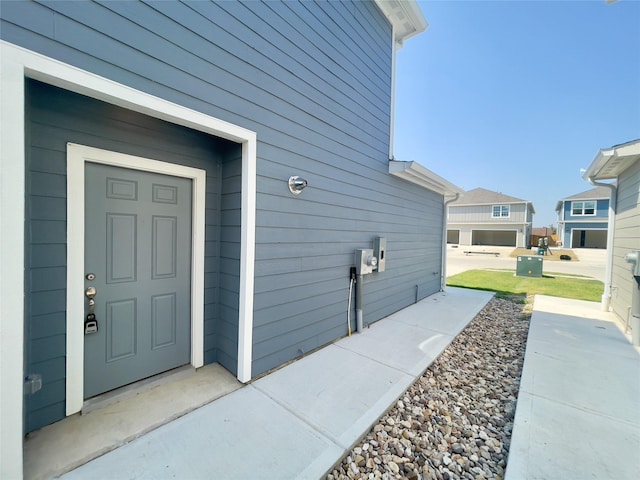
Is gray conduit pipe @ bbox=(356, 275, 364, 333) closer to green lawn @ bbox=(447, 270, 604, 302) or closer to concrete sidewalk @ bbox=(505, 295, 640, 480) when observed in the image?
concrete sidewalk @ bbox=(505, 295, 640, 480)

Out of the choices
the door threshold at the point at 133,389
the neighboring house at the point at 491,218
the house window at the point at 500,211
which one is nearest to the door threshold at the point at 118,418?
the door threshold at the point at 133,389

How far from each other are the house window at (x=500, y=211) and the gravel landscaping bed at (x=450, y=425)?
25190 millimetres

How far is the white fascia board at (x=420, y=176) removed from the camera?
4.40m

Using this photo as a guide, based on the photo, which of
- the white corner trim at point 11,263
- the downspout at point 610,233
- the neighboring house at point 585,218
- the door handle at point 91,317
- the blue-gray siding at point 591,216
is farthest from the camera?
the neighboring house at point 585,218

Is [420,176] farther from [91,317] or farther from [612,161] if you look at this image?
[91,317]

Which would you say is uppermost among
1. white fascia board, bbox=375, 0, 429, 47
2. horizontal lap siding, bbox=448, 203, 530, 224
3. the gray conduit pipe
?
white fascia board, bbox=375, 0, 429, 47

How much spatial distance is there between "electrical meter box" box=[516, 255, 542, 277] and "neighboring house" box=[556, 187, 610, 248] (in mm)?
19409

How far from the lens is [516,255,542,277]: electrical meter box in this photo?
9695 millimetres

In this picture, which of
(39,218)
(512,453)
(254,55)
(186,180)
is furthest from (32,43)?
(512,453)

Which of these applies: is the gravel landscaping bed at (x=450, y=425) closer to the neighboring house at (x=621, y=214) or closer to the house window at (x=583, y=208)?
the neighboring house at (x=621, y=214)

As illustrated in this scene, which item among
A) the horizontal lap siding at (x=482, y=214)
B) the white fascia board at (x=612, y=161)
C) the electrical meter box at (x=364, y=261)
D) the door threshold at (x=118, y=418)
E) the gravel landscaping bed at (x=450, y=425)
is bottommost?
the gravel landscaping bed at (x=450, y=425)

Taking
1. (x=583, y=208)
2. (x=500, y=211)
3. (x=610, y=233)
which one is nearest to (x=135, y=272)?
(x=610, y=233)

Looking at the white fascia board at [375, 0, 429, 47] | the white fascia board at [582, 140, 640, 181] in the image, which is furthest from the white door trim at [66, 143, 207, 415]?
the white fascia board at [582, 140, 640, 181]

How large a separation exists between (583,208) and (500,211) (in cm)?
669
